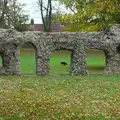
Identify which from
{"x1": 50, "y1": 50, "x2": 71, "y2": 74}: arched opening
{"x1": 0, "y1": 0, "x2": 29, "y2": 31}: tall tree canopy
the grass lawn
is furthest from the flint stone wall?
{"x1": 0, "y1": 0, "x2": 29, "y2": 31}: tall tree canopy

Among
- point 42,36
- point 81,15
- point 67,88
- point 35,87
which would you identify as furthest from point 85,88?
point 81,15

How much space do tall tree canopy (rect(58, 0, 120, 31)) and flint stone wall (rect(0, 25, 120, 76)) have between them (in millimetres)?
7776

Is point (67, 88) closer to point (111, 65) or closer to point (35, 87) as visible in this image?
point (35, 87)

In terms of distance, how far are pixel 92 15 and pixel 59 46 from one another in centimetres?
1084

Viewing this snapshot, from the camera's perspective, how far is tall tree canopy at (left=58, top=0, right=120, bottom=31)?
38281 mm

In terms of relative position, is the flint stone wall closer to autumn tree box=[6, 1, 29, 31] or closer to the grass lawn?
the grass lawn

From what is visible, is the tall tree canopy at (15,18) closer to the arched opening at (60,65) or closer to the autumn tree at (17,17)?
the autumn tree at (17,17)

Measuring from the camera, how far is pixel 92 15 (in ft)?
128

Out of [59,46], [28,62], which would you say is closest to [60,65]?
[28,62]

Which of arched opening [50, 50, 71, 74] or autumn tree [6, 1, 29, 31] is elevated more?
autumn tree [6, 1, 29, 31]

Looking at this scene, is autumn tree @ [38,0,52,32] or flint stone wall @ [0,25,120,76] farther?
autumn tree @ [38,0,52,32]

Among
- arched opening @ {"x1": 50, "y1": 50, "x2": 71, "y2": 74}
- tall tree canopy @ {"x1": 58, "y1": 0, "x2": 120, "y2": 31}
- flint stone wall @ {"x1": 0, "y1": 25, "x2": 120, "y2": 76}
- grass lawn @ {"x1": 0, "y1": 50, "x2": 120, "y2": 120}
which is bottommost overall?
arched opening @ {"x1": 50, "y1": 50, "x2": 71, "y2": 74}

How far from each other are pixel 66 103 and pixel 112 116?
112 inches

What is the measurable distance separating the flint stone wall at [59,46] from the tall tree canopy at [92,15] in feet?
25.5
